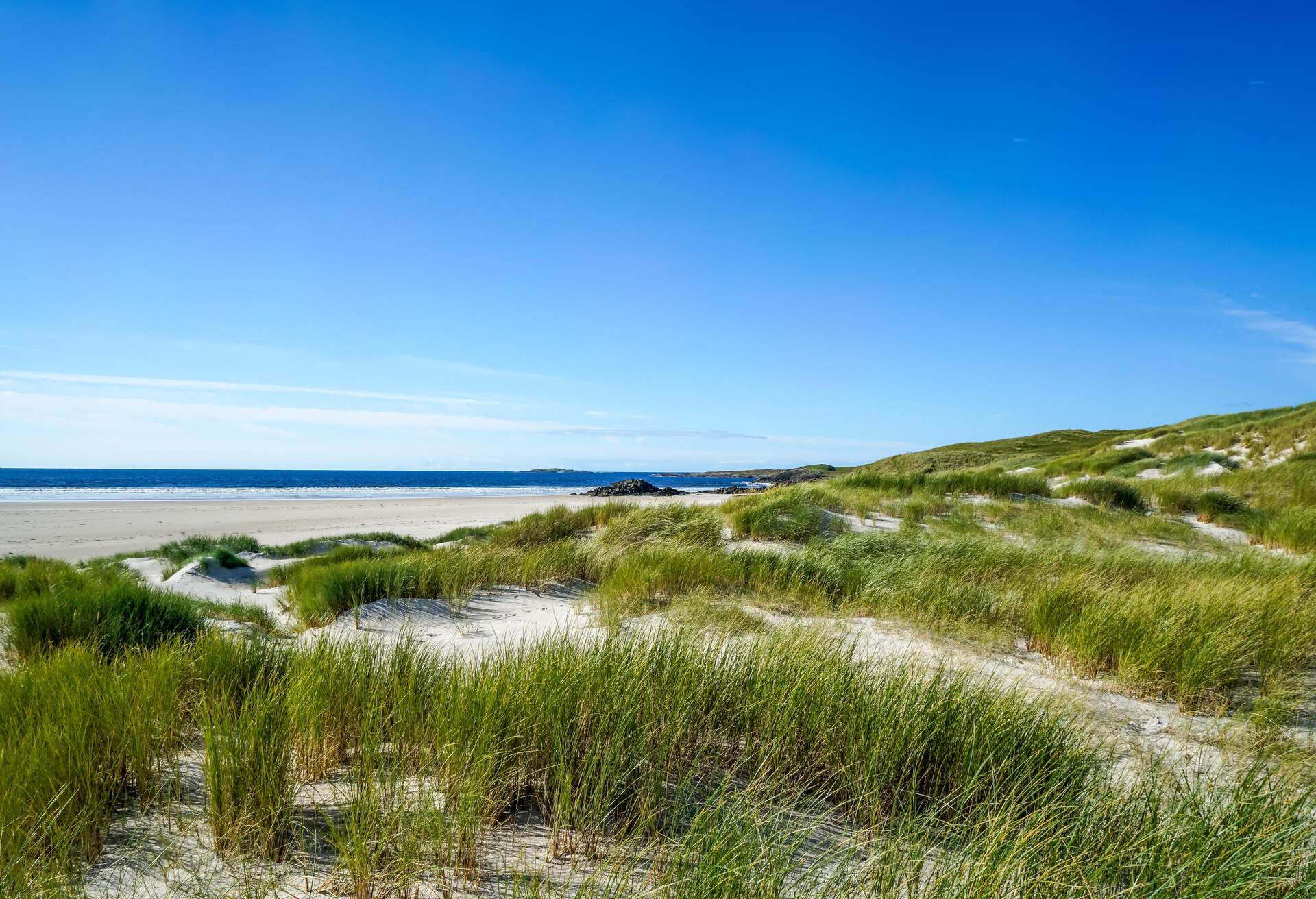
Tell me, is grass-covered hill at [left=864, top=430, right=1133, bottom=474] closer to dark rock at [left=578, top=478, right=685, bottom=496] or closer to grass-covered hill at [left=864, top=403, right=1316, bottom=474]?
grass-covered hill at [left=864, top=403, right=1316, bottom=474]

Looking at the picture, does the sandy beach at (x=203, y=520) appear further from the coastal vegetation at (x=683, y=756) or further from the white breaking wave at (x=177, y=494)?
the coastal vegetation at (x=683, y=756)

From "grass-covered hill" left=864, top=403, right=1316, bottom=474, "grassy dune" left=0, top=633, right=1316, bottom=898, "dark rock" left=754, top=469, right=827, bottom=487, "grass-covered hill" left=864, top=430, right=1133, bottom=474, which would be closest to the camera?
"grassy dune" left=0, top=633, right=1316, bottom=898

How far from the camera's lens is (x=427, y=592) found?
6535 mm

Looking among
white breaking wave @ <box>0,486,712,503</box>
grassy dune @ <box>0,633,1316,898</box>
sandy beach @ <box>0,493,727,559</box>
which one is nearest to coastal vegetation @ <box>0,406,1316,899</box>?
grassy dune @ <box>0,633,1316,898</box>

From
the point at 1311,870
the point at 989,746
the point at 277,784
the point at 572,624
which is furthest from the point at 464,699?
the point at 572,624

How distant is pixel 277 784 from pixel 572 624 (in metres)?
3.32

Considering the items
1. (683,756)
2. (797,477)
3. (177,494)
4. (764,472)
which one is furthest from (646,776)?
(764,472)

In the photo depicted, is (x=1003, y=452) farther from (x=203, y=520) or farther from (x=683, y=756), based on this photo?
(x=683, y=756)

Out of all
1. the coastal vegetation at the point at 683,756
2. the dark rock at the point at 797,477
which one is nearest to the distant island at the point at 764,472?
the dark rock at the point at 797,477

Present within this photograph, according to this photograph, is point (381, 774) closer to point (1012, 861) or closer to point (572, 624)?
point (1012, 861)

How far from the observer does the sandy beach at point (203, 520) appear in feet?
54.4

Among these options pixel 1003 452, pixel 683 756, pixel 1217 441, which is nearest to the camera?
pixel 683 756

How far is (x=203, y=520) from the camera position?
74.1ft

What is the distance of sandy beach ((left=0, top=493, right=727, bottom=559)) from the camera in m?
16.6
